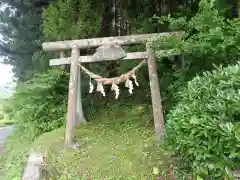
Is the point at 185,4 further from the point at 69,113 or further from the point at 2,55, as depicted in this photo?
the point at 2,55

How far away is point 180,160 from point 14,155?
421cm

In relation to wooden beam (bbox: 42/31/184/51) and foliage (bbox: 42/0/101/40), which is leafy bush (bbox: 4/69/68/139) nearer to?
foliage (bbox: 42/0/101/40)

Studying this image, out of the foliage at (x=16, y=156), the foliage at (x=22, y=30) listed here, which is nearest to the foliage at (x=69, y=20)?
the foliage at (x=16, y=156)

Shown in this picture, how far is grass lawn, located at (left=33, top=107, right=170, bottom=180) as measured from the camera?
424 cm

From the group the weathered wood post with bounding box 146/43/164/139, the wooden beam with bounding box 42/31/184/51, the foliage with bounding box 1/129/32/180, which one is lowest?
the foliage with bounding box 1/129/32/180

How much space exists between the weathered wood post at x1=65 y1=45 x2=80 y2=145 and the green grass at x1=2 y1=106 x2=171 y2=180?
217mm

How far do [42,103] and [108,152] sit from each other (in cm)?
261

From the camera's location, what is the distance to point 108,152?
4.87m

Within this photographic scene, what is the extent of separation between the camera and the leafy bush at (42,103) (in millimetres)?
6652

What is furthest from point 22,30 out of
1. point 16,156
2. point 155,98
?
point 155,98

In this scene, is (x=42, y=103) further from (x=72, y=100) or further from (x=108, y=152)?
(x=108, y=152)

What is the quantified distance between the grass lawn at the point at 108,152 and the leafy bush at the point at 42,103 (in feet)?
2.42

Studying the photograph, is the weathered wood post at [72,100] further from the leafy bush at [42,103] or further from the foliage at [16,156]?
the leafy bush at [42,103]

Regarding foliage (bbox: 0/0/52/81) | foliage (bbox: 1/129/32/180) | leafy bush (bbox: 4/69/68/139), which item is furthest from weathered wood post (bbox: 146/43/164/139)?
foliage (bbox: 0/0/52/81)
